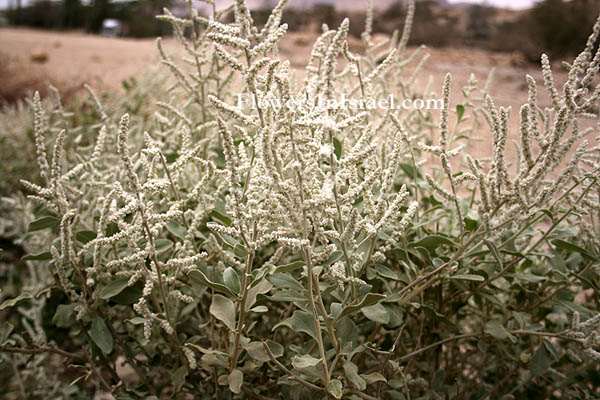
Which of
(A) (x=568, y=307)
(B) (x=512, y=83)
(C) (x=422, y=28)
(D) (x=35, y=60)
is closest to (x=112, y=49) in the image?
(D) (x=35, y=60)

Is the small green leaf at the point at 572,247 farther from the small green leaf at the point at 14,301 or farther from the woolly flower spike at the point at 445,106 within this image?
the small green leaf at the point at 14,301

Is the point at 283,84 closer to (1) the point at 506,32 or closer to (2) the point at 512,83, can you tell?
(2) the point at 512,83

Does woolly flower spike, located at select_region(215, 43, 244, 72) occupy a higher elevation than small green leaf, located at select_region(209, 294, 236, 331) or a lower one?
higher

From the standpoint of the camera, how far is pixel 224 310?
80cm

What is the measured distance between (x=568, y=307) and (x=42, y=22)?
14143 millimetres

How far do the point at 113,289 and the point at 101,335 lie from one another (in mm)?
106

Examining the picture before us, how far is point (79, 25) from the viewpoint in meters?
11.9

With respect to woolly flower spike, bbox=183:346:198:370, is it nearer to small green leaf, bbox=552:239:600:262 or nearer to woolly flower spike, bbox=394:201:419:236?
woolly flower spike, bbox=394:201:419:236

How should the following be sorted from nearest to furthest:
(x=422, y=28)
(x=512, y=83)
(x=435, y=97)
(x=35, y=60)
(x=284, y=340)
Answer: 1. (x=284, y=340)
2. (x=435, y=97)
3. (x=512, y=83)
4. (x=422, y=28)
5. (x=35, y=60)

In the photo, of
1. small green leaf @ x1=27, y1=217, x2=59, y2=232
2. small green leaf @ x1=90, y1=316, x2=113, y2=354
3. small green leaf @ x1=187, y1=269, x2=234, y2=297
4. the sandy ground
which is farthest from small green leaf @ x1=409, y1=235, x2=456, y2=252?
the sandy ground

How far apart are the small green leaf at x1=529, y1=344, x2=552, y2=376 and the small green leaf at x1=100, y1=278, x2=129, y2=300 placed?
852 millimetres

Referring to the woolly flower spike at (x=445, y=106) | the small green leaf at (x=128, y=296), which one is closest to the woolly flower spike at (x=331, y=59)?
the woolly flower spike at (x=445, y=106)

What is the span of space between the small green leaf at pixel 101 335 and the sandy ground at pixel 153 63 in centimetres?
129

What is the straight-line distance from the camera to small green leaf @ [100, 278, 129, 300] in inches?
34.9
